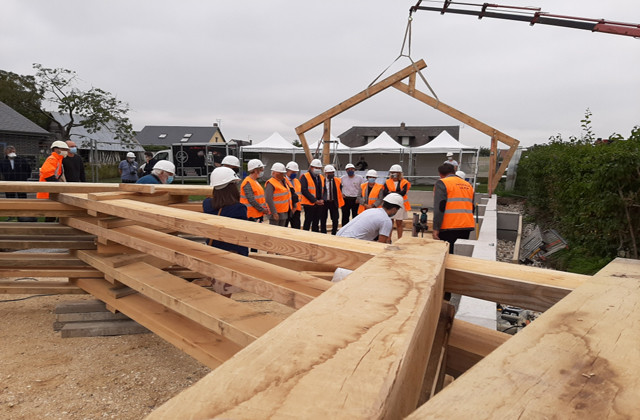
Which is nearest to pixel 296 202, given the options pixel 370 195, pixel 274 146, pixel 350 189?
pixel 370 195

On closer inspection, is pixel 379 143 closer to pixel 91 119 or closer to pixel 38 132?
pixel 91 119

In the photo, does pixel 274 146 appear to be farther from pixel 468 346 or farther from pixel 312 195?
pixel 468 346

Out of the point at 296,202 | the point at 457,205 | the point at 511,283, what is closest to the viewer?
the point at 511,283

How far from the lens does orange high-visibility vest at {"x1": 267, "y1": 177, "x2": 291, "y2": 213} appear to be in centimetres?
756

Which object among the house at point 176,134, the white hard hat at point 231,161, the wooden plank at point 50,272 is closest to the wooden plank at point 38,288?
the wooden plank at point 50,272

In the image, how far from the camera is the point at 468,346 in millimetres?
1841

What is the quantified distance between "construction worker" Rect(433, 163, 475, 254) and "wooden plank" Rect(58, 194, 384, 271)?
3972mm

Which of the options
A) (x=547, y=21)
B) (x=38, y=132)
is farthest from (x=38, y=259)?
(x=38, y=132)

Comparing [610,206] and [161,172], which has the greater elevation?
[161,172]

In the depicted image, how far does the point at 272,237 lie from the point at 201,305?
1.04 metres

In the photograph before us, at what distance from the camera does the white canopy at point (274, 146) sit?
23.3 metres

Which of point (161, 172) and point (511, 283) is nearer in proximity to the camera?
point (511, 283)

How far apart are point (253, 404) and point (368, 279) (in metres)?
0.70

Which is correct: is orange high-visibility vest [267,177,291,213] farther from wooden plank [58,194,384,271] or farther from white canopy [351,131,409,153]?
white canopy [351,131,409,153]
